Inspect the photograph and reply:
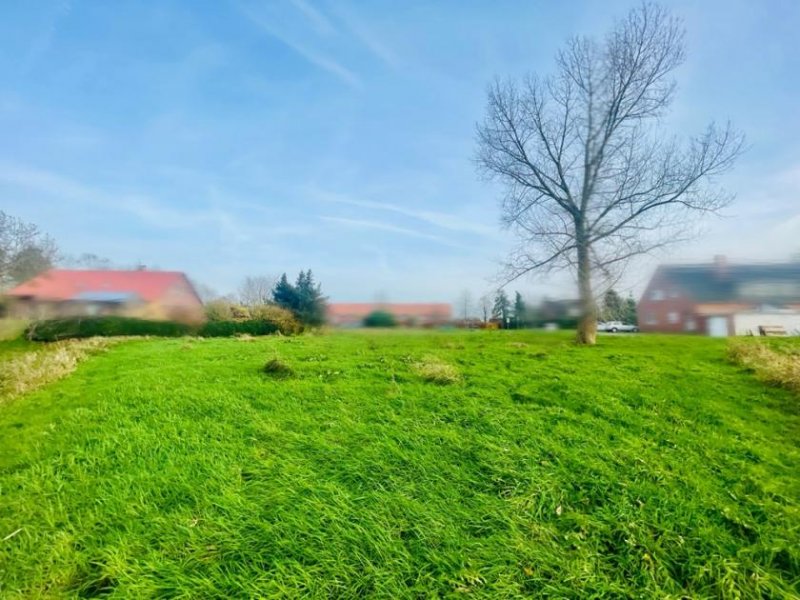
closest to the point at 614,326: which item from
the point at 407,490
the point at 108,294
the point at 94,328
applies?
the point at 407,490

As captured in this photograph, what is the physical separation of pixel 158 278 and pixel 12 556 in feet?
16.5

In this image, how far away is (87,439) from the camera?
12.5 feet

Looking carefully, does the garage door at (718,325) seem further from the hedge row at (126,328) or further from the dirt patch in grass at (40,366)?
the dirt patch in grass at (40,366)

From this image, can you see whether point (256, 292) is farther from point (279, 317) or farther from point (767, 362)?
point (767, 362)

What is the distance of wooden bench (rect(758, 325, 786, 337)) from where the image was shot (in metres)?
7.16

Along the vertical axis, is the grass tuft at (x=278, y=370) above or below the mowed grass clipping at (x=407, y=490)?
above

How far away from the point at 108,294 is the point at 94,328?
4.94 meters

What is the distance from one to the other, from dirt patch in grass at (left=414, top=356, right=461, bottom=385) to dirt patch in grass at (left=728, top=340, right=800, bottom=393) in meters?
4.02

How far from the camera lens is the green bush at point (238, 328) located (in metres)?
12.1

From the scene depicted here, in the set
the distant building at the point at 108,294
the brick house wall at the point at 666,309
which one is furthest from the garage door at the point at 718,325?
the distant building at the point at 108,294

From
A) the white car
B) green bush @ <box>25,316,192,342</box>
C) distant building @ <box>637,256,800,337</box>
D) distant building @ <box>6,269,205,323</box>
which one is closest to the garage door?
distant building @ <box>637,256,800,337</box>

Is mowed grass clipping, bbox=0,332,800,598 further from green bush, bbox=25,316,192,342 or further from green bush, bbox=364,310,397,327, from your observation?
green bush, bbox=25,316,192,342

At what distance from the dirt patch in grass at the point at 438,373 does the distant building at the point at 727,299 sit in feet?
14.0

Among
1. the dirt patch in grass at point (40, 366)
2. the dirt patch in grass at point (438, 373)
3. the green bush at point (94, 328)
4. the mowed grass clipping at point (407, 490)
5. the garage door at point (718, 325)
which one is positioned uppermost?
the garage door at point (718, 325)
